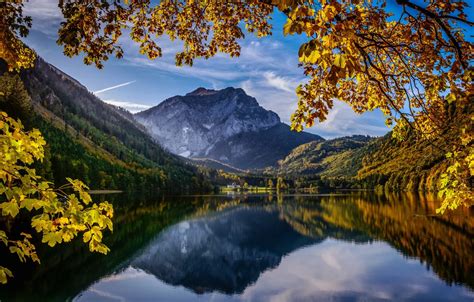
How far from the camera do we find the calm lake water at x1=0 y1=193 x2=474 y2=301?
31.2 m

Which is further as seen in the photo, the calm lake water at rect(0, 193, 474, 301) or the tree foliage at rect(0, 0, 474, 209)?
the calm lake water at rect(0, 193, 474, 301)

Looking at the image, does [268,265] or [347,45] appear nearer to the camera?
[347,45]

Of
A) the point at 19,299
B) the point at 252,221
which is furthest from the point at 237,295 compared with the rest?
the point at 252,221

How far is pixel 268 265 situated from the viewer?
4462 centimetres

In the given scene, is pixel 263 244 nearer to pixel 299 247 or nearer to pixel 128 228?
pixel 299 247

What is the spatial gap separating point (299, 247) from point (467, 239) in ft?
74.2

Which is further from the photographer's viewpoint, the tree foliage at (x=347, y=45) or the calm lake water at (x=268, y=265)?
the calm lake water at (x=268, y=265)

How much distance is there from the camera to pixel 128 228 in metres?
61.6

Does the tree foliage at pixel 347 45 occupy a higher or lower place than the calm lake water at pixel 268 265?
higher

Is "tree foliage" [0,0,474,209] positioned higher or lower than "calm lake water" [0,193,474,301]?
higher

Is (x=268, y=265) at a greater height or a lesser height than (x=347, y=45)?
lesser

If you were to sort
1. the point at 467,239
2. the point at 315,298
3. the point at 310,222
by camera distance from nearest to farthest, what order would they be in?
the point at 315,298
the point at 467,239
the point at 310,222

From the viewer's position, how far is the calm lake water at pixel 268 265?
102 ft

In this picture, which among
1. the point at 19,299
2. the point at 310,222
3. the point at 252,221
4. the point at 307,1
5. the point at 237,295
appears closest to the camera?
the point at 307,1
